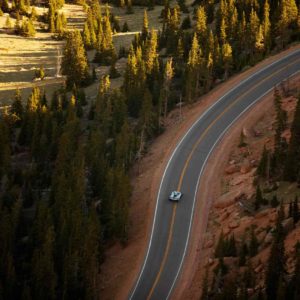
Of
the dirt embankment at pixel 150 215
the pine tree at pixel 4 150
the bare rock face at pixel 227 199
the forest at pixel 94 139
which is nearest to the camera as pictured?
the dirt embankment at pixel 150 215

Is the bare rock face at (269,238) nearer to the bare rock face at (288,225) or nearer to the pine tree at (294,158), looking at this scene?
the bare rock face at (288,225)

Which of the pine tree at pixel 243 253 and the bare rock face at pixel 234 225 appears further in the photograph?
the bare rock face at pixel 234 225

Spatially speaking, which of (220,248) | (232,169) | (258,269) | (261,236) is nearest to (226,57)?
(232,169)

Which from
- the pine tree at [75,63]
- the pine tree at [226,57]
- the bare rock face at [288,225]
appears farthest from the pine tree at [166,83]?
the bare rock face at [288,225]

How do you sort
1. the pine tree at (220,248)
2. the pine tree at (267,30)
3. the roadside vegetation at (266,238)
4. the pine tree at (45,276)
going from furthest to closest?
the pine tree at (267,30), the pine tree at (45,276), the pine tree at (220,248), the roadside vegetation at (266,238)

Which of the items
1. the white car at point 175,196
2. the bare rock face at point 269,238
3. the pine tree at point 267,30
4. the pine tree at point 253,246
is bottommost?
the white car at point 175,196

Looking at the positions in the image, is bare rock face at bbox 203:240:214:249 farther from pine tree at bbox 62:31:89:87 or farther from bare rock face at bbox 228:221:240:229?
pine tree at bbox 62:31:89:87
